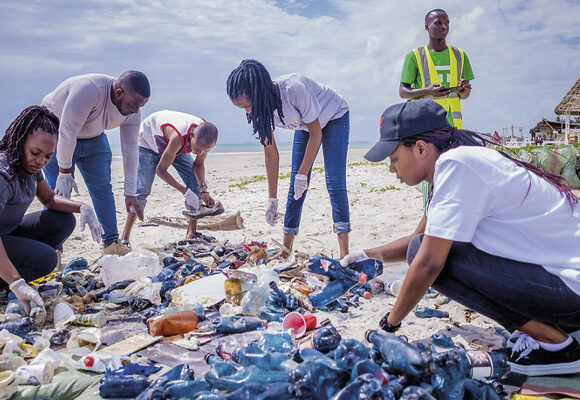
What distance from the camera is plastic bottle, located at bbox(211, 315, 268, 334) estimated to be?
2.74 meters

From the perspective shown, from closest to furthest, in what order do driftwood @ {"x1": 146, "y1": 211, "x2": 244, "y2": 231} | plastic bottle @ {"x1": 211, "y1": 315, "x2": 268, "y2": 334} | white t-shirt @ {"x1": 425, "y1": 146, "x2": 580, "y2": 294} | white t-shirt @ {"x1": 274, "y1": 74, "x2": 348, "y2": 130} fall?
white t-shirt @ {"x1": 425, "y1": 146, "x2": 580, "y2": 294}
plastic bottle @ {"x1": 211, "y1": 315, "x2": 268, "y2": 334}
white t-shirt @ {"x1": 274, "y1": 74, "x2": 348, "y2": 130}
driftwood @ {"x1": 146, "y1": 211, "x2": 244, "y2": 231}

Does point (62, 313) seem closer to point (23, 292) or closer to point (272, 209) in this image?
point (23, 292)

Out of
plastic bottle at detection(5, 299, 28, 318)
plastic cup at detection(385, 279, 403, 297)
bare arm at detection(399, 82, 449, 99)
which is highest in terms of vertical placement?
bare arm at detection(399, 82, 449, 99)

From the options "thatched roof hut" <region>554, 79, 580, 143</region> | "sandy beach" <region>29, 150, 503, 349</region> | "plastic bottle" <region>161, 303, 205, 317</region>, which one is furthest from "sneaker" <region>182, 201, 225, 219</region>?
"thatched roof hut" <region>554, 79, 580, 143</region>

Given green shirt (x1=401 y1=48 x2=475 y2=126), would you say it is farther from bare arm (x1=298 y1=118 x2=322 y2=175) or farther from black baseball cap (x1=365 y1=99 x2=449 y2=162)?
black baseball cap (x1=365 y1=99 x2=449 y2=162)

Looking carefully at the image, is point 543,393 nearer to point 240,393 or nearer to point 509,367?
point 509,367

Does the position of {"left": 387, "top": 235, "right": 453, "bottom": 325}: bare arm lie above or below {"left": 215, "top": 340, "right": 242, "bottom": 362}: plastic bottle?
above

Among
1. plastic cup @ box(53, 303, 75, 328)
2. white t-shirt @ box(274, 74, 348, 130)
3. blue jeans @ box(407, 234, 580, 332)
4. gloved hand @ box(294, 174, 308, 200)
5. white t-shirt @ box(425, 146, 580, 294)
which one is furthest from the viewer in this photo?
gloved hand @ box(294, 174, 308, 200)

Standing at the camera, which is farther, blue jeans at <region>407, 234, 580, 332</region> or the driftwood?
the driftwood

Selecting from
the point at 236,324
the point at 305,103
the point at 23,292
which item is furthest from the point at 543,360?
the point at 23,292

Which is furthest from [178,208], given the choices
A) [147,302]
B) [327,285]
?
[327,285]

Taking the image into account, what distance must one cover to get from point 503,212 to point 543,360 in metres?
0.77

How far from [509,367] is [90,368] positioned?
206 centimetres

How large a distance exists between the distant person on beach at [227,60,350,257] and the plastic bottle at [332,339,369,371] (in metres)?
2.08
